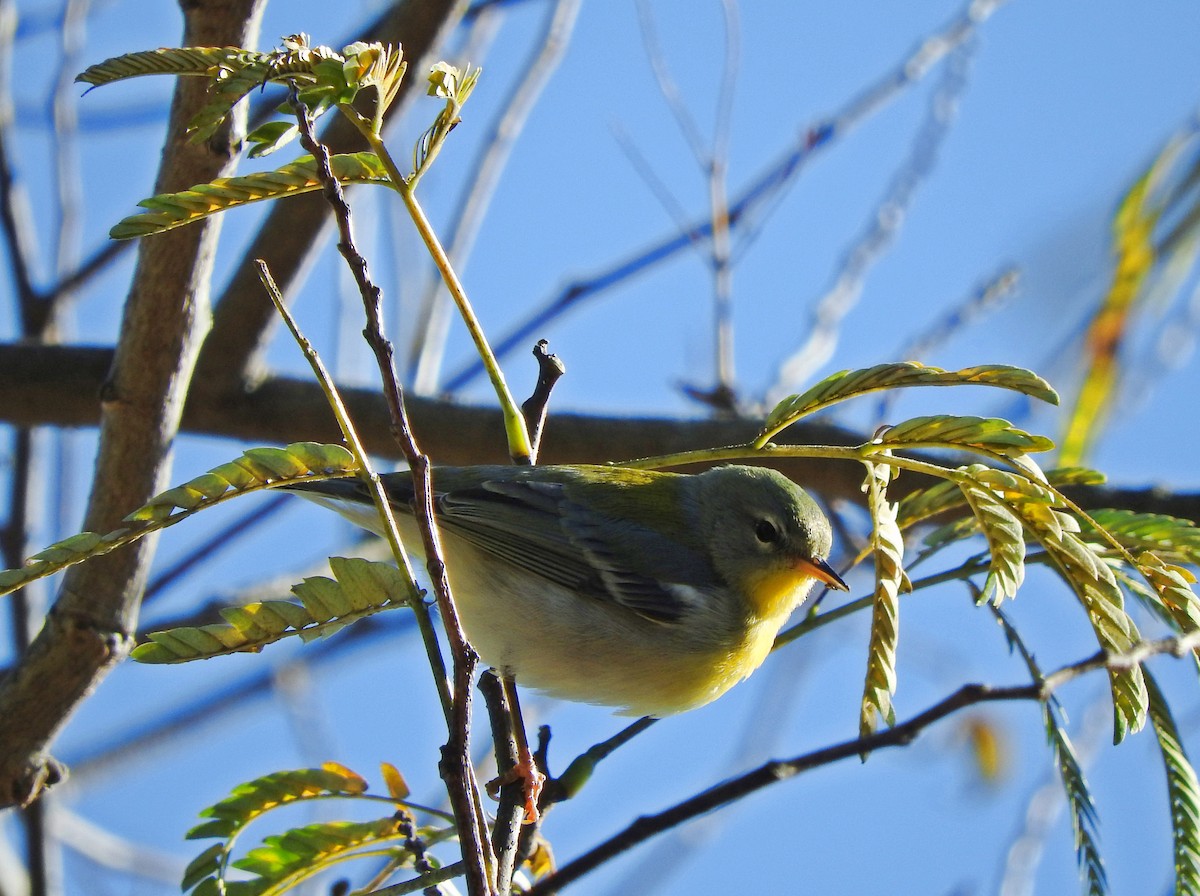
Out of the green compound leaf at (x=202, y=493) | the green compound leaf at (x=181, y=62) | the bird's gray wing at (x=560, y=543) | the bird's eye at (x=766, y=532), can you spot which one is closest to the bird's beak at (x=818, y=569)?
the bird's eye at (x=766, y=532)

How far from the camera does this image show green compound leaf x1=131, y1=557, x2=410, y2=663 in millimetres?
1570

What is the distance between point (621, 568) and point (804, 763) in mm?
2141

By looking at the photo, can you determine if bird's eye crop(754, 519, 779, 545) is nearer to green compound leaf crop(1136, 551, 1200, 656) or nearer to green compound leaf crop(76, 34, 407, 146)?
green compound leaf crop(1136, 551, 1200, 656)

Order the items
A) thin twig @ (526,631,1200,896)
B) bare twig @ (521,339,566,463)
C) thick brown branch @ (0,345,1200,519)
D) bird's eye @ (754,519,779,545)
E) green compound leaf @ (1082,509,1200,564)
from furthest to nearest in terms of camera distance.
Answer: bird's eye @ (754,519,779,545) → thick brown branch @ (0,345,1200,519) → bare twig @ (521,339,566,463) → green compound leaf @ (1082,509,1200,564) → thin twig @ (526,631,1200,896)

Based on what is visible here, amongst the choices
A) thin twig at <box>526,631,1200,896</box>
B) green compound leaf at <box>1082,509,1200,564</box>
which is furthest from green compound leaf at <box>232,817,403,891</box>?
green compound leaf at <box>1082,509,1200,564</box>

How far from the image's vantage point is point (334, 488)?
110 inches

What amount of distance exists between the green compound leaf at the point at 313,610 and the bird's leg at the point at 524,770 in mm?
359

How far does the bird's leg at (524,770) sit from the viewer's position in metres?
1.95

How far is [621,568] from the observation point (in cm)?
309

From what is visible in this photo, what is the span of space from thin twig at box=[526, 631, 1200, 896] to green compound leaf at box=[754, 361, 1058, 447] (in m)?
0.66

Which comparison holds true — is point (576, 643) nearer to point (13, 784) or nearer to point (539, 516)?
point (539, 516)

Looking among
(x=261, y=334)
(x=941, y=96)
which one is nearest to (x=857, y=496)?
(x=261, y=334)

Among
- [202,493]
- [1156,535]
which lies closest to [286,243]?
[202,493]

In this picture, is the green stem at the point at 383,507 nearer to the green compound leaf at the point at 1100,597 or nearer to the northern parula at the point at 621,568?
the green compound leaf at the point at 1100,597
